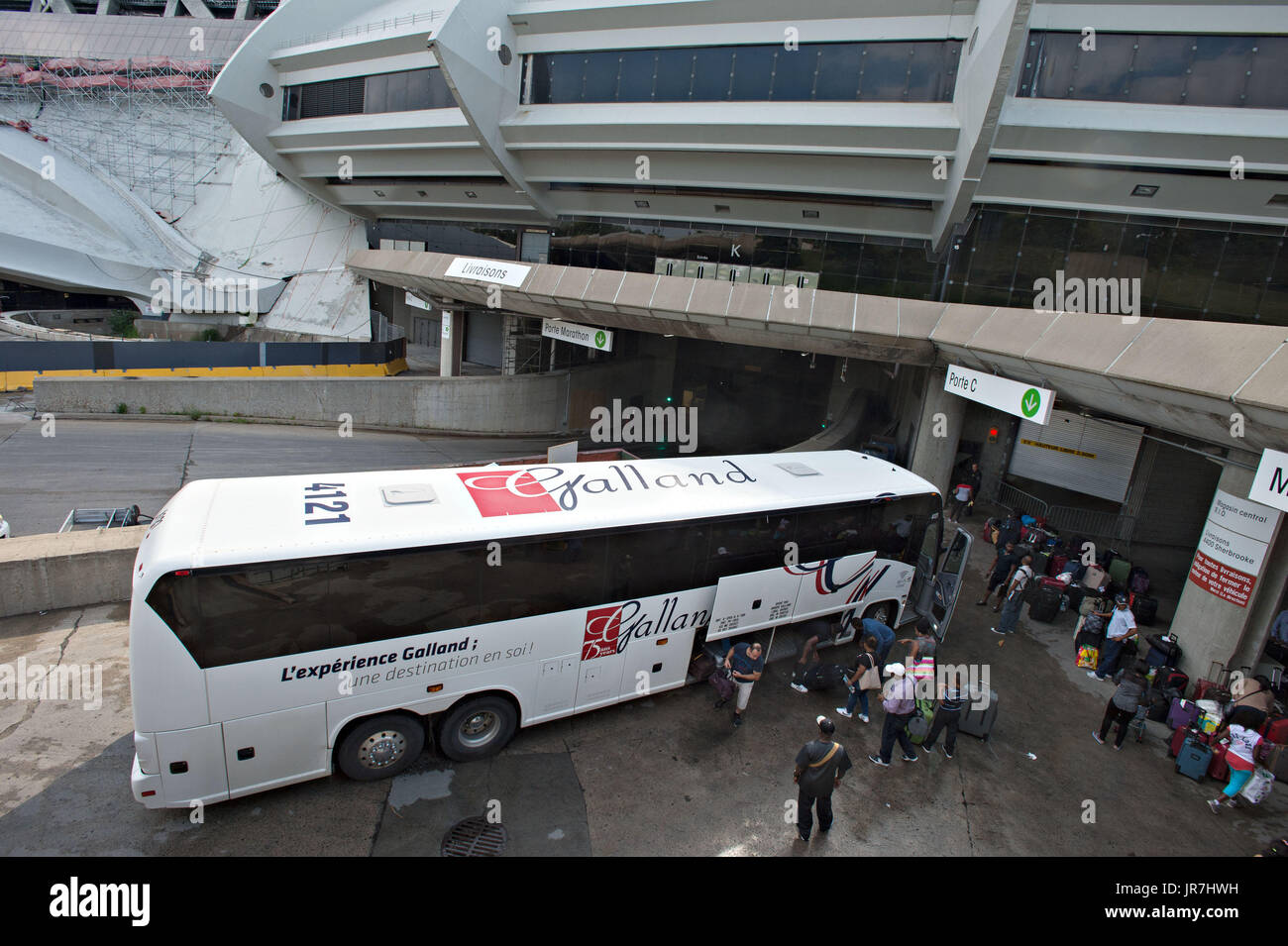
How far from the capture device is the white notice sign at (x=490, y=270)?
68.2ft

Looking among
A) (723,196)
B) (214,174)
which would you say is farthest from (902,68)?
(214,174)

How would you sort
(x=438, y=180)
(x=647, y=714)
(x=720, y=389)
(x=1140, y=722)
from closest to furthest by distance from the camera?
(x=647, y=714) < (x=1140, y=722) < (x=438, y=180) < (x=720, y=389)

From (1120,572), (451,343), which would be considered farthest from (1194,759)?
(451,343)

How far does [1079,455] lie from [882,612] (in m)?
10.3

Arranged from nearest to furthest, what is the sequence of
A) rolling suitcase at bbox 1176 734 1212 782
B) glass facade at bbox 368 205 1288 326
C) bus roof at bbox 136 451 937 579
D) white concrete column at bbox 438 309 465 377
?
bus roof at bbox 136 451 937 579 < rolling suitcase at bbox 1176 734 1212 782 < glass facade at bbox 368 205 1288 326 < white concrete column at bbox 438 309 465 377

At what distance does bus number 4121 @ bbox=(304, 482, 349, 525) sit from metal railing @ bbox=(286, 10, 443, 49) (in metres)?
23.6

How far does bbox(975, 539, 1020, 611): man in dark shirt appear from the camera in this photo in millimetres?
11719

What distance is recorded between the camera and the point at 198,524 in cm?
561

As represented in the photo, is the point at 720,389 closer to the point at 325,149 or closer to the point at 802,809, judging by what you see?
the point at 325,149

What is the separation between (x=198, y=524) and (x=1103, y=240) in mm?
19449

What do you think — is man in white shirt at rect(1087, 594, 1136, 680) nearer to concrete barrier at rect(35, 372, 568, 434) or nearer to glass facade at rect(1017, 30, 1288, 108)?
glass facade at rect(1017, 30, 1288, 108)

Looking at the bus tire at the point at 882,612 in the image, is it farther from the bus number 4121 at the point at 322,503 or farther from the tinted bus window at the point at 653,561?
the bus number 4121 at the point at 322,503

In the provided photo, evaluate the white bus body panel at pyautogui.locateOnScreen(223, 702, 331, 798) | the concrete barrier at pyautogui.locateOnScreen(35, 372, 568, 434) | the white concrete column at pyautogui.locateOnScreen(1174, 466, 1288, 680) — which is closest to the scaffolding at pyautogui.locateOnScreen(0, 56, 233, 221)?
the concrete barrier at pyautogui.locateOnScreen(35, 372, 568, 434)

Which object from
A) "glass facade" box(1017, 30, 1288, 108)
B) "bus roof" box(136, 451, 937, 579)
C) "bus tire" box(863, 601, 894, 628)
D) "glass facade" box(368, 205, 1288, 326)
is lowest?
"bus tire" box(863, 601, 894, 628)
